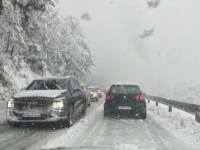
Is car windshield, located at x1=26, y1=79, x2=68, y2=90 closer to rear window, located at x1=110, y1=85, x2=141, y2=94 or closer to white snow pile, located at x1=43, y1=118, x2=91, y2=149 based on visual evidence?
white snow pile, located at x1=43, y1=118, x2=91, y2=149

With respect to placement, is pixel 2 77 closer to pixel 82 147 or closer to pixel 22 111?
pixel 22 111

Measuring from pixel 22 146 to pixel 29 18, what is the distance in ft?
26.3

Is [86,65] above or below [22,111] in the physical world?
above

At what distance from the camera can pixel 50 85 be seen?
7.95 meters

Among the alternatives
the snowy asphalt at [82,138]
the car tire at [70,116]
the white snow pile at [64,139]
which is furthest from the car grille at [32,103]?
the white snow pile at [64,139]

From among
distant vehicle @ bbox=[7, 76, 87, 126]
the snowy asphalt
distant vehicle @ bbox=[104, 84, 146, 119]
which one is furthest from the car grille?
distant vehicle @ bbox=[104, 84, 146, 119]

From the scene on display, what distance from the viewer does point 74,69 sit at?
3712cm

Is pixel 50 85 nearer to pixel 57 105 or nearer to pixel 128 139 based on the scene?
pixel 57 105

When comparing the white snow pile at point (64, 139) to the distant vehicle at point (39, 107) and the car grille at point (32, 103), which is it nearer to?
the distant vehicle at point (39, 107)

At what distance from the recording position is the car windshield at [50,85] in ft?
25.5

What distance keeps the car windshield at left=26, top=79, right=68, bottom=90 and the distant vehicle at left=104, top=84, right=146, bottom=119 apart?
2.40m

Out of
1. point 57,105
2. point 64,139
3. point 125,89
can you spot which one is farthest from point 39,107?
point 125,89

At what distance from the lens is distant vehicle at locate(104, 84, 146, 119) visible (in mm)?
9039

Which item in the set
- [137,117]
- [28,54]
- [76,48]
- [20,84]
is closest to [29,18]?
[137,117]
